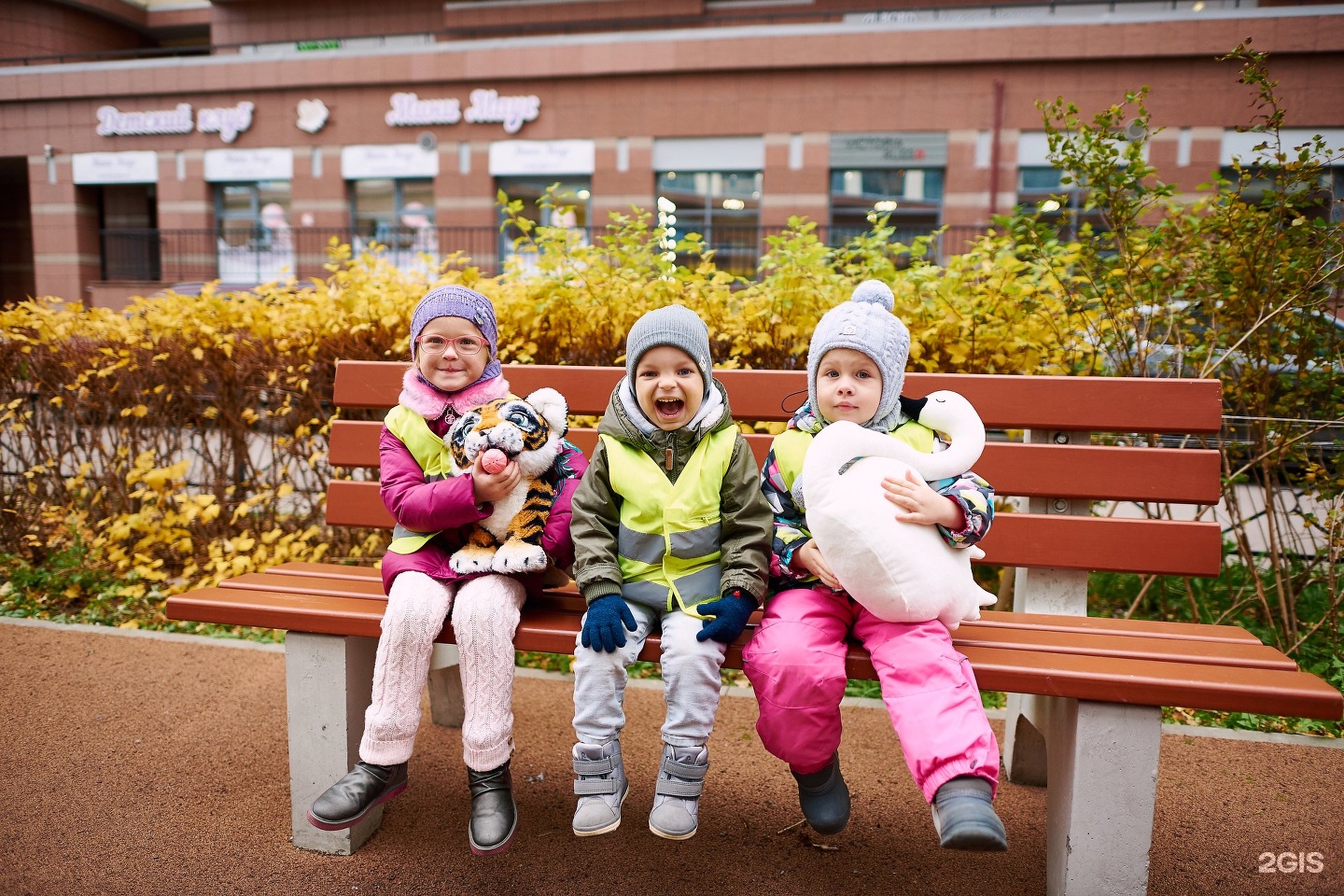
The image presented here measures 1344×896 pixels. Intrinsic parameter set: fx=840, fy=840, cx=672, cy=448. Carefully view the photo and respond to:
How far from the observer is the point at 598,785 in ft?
6.61

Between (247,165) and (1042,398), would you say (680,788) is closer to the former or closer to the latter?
(1042,398)

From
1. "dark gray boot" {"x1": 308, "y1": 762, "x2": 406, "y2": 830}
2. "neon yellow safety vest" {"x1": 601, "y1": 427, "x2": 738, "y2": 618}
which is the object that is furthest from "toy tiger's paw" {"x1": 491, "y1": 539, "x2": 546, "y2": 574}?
"dark gray boot" {"x1": 308, "y1": 762, "x2": 406, "y2": 830}

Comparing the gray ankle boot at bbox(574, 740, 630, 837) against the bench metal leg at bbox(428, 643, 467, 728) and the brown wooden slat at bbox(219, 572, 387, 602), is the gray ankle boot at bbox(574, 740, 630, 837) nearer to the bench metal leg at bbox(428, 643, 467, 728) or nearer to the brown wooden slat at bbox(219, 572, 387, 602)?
the brown wooden slat at bbox(219, 572, 387, 602)

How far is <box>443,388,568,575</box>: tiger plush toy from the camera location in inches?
91.7

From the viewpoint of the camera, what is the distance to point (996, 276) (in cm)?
325

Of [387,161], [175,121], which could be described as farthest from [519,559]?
[175,121]

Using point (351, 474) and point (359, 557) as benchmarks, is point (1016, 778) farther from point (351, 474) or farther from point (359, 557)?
point (351, 474)

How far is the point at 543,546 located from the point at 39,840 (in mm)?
1601

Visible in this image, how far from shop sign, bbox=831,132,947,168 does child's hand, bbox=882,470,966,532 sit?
1604 cm

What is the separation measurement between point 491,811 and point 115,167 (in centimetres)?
2335

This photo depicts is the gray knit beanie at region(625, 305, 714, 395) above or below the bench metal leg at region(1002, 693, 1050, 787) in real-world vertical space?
above

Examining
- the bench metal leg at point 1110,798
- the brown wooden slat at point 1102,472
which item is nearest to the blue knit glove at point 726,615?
the bench metal leg at point 1110,798

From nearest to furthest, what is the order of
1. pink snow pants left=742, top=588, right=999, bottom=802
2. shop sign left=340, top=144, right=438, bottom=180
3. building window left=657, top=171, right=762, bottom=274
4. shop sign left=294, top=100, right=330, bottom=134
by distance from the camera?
1. pink snow pants left=742, top=588, right=999, bottom=802
2. building window left=657, top=171, right=762, bottom=274
3. shop sign left=340, top=144, right=438, bottom=180
4. shop sign left=294, top=100, right=330, bottom=134

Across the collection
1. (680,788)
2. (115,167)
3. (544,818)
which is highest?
(115,167)
